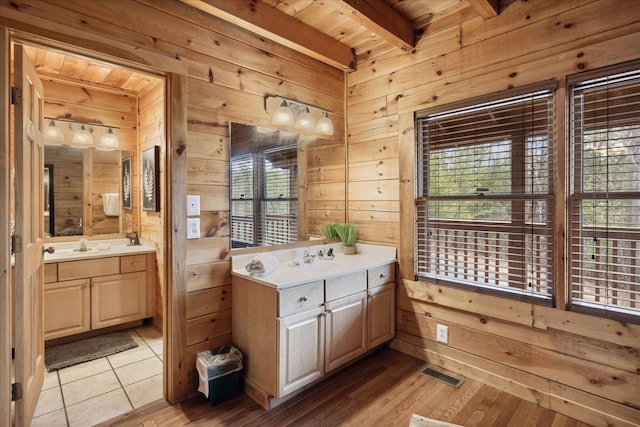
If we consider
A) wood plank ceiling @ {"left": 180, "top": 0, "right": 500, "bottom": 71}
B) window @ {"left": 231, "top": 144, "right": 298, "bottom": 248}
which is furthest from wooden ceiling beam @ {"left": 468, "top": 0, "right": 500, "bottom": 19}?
window @ {"left": 231, "top": 144, "right": 298, "bottom": 248}

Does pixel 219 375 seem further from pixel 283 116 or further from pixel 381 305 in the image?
pixel 283 116

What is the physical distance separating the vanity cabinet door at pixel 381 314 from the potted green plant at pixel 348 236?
0.50 metres

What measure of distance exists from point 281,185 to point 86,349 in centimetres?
229

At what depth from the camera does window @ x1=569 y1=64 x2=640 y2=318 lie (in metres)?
1.83

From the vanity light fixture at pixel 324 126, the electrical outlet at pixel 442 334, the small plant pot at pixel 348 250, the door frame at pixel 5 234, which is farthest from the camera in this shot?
the small plant pot at pixel 348 250

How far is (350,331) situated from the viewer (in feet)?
7.97

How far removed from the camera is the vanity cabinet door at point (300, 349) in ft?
6.52

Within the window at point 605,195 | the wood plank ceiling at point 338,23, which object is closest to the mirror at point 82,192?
the wood plank ceiling at point 338,23

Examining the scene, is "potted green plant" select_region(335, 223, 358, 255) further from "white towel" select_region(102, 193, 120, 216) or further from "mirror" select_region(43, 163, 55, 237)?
"mirror" select_region(43, 163, 55, 237)

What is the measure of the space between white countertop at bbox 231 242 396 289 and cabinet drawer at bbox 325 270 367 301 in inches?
1.8

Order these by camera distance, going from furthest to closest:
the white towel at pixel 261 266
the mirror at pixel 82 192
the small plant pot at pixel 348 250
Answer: the mirror at pixel 82 192 → the small plant pot at pixel 348 250 → the white towel at pixel 261 266

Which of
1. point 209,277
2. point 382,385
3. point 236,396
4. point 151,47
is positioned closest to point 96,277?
point 209,277

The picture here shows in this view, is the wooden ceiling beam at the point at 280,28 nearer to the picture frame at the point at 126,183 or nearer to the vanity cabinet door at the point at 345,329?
the vanity cabinet door at the point at 345,329

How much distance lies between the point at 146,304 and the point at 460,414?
9.93 ft
